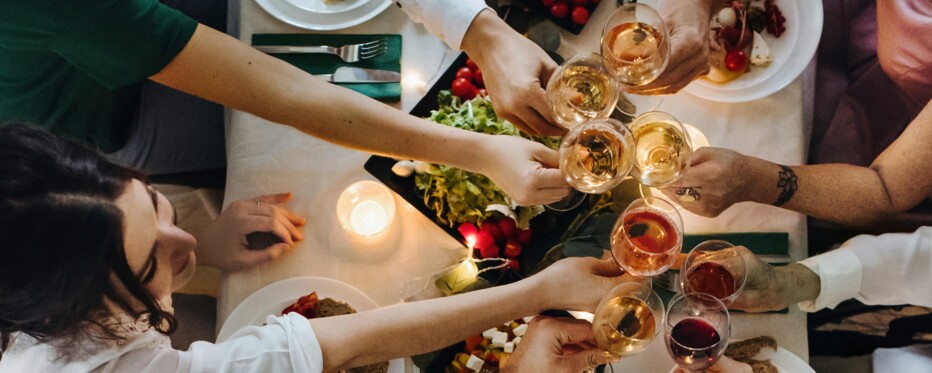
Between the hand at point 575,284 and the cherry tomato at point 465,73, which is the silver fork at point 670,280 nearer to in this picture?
the hand at point 575,284

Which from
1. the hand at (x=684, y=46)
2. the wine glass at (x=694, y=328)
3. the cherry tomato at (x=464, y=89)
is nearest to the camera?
the wine glass at (x=694, y=328)

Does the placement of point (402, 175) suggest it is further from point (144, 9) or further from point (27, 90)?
point (27, 90)

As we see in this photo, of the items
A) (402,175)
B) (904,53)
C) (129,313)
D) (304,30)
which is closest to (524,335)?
(402,175)

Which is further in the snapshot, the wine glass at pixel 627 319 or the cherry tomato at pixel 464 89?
the cherry tomato at pixel 464 89

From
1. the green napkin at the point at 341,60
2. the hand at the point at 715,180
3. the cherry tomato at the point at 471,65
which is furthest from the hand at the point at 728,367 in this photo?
the green napkin at the point at 341,60

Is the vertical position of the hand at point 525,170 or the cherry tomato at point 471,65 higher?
the cherry tomato at point 471,65

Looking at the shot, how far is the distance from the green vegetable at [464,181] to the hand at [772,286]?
44 cm

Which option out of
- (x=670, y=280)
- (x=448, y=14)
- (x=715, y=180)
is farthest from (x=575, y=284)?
(x=448, y=14)

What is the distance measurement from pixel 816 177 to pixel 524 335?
702mm

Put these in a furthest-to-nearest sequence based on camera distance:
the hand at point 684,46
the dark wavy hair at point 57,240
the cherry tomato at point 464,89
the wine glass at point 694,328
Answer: the cherry tomato at point 464,89 → the hand at point 684,46 → the wine glass at point 694,328 → the dark wavy hair at point 57,240

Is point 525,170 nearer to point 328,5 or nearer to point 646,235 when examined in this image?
point 646,235

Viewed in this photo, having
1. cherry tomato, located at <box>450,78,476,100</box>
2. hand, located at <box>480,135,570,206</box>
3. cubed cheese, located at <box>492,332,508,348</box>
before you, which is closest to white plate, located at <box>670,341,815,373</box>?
cubed cheese, located at <box>492,332,508,348</box>

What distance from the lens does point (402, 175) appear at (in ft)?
4.08

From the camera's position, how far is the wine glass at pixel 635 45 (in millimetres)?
1104
